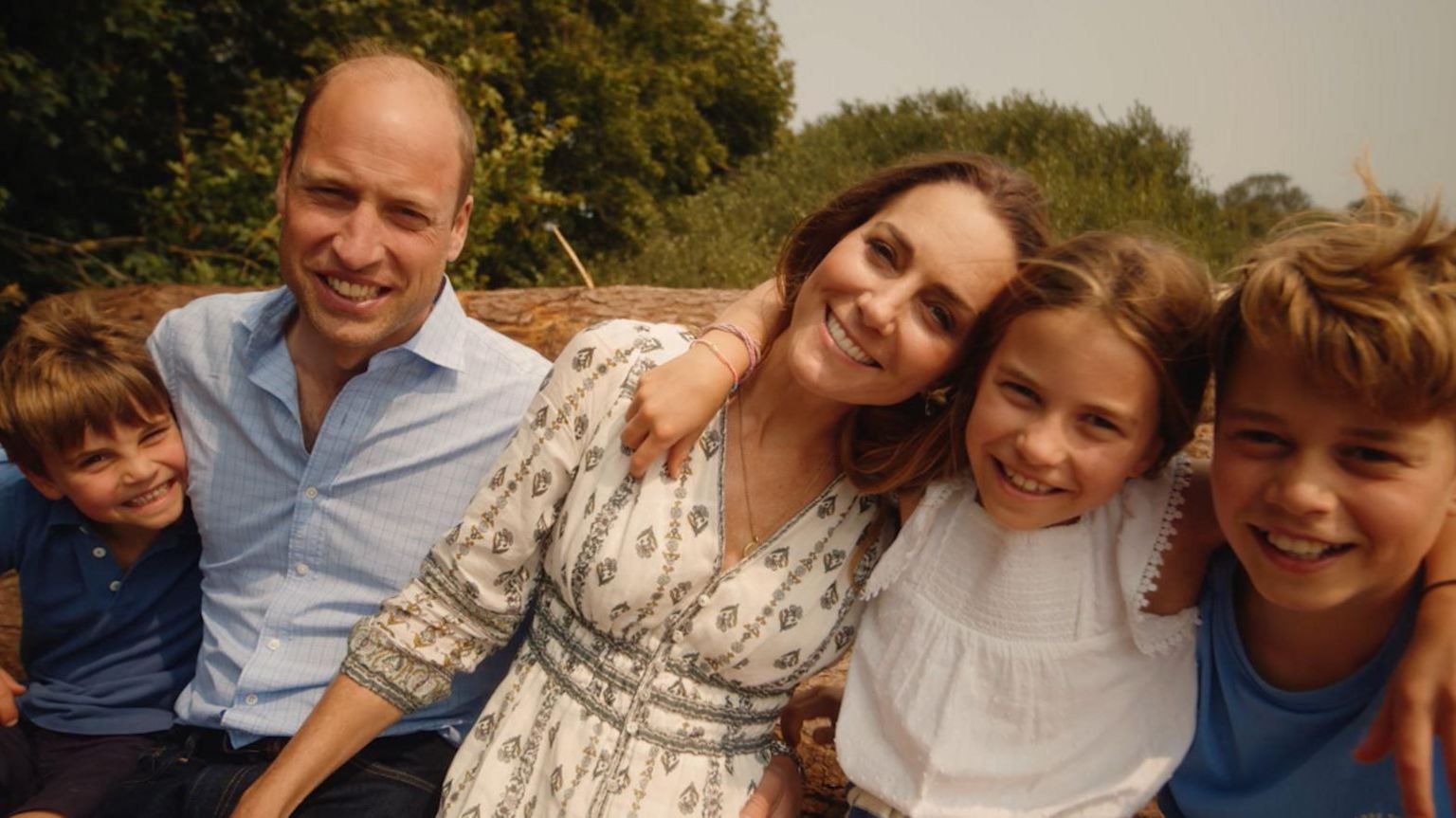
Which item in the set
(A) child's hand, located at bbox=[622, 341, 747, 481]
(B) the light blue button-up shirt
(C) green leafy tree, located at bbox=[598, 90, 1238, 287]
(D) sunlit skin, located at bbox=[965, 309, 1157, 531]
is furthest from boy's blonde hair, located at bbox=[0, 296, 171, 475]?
(C) green leafy tree, located at bbox=[598, 90, 1238, 287]

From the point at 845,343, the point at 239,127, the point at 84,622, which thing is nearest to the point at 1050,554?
the point at 845,343

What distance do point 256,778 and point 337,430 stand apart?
73cm

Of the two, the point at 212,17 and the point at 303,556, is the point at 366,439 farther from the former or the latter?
the point at 212,17

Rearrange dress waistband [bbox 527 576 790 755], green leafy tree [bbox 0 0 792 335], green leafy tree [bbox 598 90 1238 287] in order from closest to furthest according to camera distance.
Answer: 1. dress waistband [bbox 527 576 790 755]
2. green leafy tree [bbox 0 0 792 335]
3. green leafy tree [bbox 598 90 1238 287]

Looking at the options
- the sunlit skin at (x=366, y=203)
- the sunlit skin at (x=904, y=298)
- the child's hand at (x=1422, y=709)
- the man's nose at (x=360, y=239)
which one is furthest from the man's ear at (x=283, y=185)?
the child's hand at (x=1422, y=709)

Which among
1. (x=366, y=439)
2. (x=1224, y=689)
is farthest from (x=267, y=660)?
(x=1224, y=689)

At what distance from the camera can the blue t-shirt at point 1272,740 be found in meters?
1.49

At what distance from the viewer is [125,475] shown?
6.89 feet

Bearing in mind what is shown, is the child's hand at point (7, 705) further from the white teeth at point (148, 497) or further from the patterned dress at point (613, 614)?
the patterned dress at point (613, 614)

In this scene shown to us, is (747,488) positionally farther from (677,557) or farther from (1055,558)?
(1055,558)

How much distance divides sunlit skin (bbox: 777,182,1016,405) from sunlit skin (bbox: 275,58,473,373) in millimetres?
938

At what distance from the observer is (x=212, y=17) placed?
23.8ft

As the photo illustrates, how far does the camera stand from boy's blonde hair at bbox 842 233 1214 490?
1528 mm

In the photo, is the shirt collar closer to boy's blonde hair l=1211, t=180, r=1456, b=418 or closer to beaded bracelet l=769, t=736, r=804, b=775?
beaded bracelet l=769, t=736, r=804, b=775
